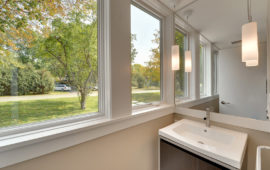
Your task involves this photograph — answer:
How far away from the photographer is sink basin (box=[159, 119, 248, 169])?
0.68 meters

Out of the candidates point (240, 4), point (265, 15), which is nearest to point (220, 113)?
point (265, 15)

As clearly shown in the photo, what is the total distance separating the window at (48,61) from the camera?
652mm

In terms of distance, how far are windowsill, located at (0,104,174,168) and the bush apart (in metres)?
0.26

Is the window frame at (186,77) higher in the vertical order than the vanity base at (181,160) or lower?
higher

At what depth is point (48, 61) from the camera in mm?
771

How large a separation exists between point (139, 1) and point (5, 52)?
4.13ft

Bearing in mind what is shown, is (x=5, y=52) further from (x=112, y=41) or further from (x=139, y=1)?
(x=139, y=1)

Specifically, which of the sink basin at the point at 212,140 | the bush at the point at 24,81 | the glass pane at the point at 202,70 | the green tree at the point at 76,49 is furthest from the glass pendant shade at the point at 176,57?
the bush at the point at 24,81

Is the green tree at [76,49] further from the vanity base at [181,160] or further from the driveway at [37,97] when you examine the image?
the vanity base at [181,160]

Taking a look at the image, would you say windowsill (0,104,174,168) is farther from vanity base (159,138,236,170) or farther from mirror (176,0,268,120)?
mirror (176,0,268,120)

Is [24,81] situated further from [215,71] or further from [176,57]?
[215,71]

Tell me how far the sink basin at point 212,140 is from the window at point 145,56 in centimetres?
47

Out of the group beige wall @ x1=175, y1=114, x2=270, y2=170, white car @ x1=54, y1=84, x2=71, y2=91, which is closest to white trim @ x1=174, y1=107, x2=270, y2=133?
beige wall @ x1=175, y1=114, x2=270, y2=170

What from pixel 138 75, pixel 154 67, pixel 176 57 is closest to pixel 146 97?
pixel 138 75
